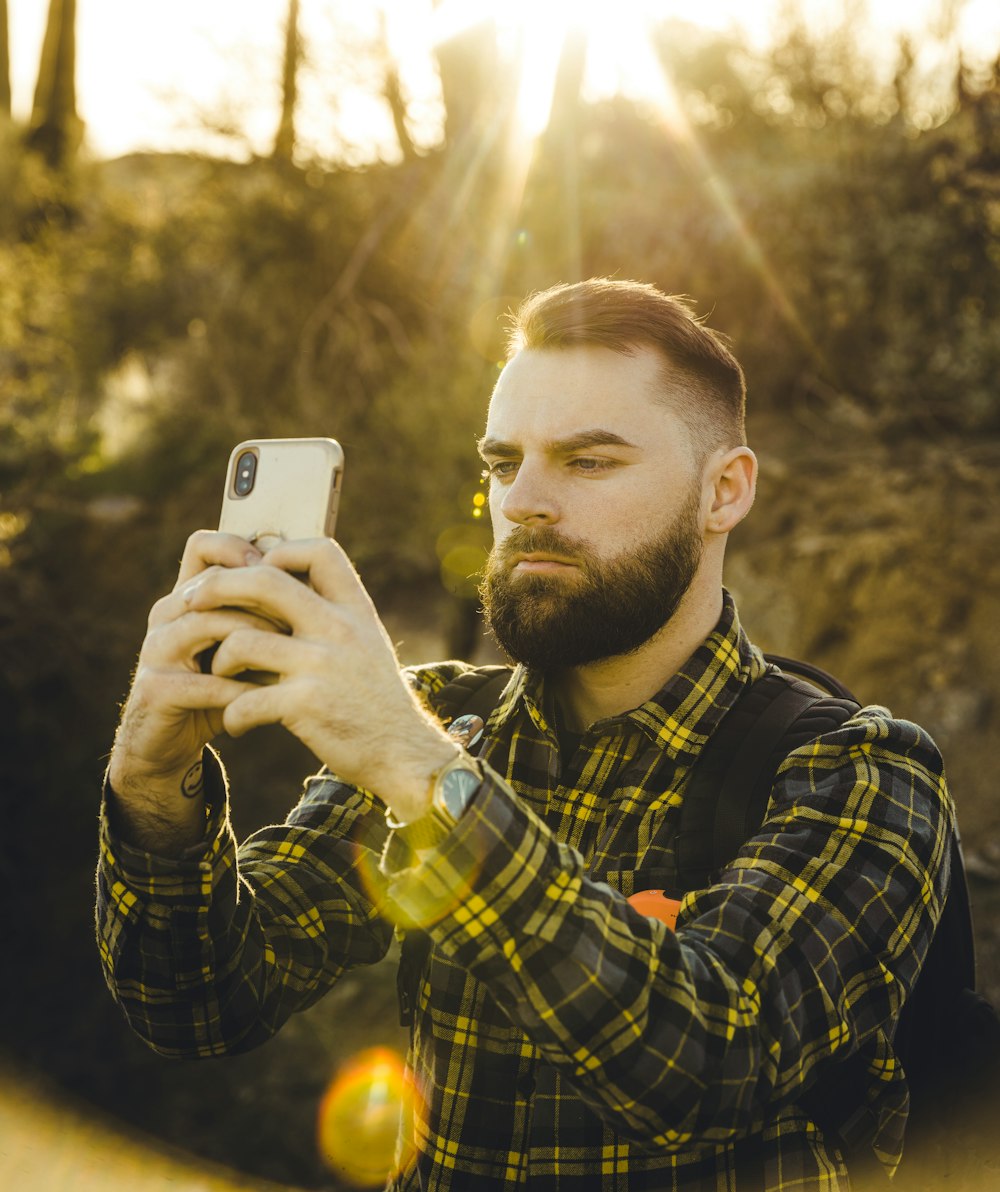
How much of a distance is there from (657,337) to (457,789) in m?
1.27

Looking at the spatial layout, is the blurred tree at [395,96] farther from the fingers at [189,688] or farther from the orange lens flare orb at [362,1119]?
the fingers at [189,688]

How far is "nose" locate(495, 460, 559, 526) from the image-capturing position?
2008 millimetres

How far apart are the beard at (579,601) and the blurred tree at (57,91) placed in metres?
17.2

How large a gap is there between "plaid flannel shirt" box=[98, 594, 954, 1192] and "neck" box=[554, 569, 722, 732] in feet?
0.19

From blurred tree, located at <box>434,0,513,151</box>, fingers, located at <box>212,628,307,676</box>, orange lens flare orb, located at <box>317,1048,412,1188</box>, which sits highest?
blurred tree, located at <box>434,0,513,151</box>

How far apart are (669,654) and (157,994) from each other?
123 centimetres

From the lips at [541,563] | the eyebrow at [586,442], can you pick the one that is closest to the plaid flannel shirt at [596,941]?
the lips at [541,563]

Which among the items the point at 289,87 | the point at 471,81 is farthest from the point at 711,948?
the point at 289,87

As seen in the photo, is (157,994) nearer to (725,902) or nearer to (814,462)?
(725,902)

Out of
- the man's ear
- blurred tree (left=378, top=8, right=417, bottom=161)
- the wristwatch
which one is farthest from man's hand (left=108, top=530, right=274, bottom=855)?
blurred tree (left=378, top=8, right=417, bottom=161)

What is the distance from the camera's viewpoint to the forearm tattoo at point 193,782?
1562 millimetres

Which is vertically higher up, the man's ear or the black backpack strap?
the man's ear

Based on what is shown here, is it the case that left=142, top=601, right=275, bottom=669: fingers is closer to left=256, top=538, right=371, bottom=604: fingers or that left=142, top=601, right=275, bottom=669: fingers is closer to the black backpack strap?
left=256, top=538, right=371, bottom=604: fingers

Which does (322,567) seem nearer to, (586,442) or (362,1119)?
(586,442)
